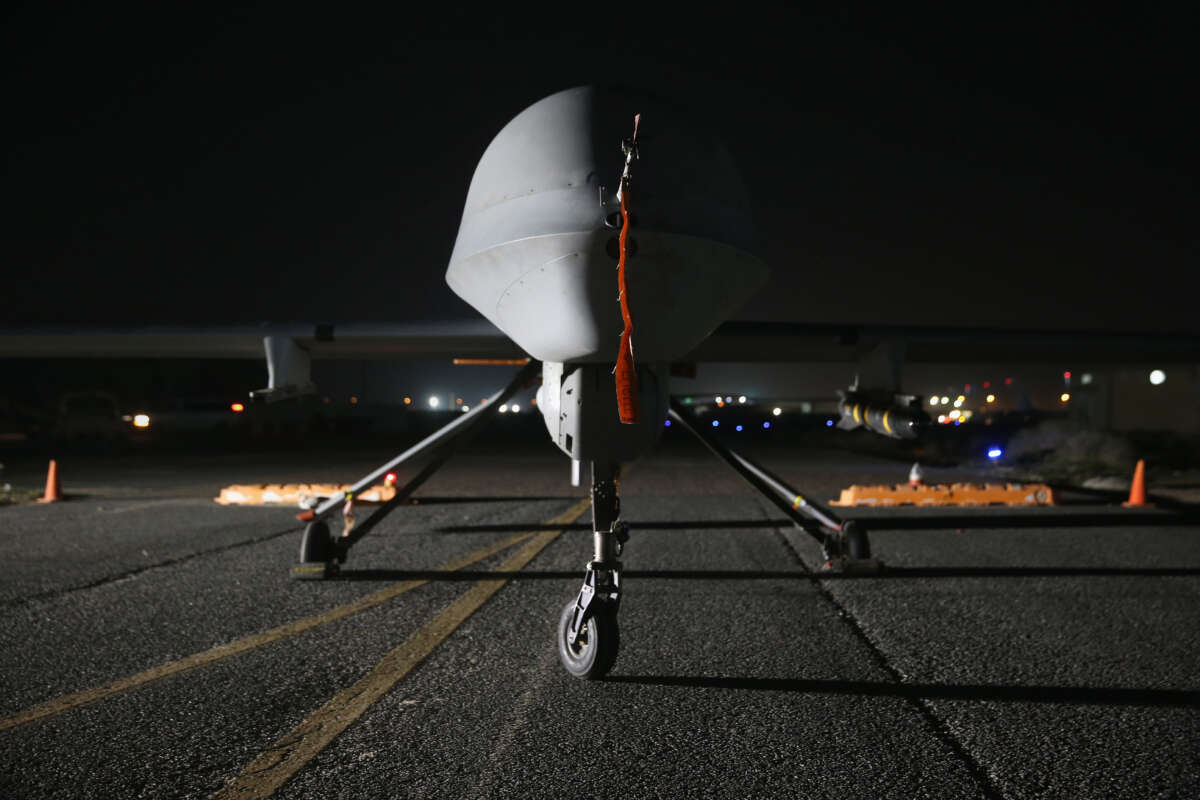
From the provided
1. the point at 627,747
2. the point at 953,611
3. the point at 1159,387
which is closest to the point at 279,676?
the point at 627,747

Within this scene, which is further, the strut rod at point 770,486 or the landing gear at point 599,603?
the strut rod at point 770,486

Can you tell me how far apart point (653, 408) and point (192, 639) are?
3650mm

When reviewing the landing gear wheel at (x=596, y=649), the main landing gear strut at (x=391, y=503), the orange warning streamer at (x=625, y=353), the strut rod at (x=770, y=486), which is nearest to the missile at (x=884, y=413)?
the strut rod at (x=770, y=486)

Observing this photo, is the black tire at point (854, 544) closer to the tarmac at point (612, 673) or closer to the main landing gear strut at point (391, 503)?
the tarmac at point (612, 673)

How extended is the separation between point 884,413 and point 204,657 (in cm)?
594

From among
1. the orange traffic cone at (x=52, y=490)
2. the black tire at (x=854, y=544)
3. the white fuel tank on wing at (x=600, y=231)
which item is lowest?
the black tire at (x=854, y=544)

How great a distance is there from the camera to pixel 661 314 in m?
3.36

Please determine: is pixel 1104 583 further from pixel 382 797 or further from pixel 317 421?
pixel 317 421

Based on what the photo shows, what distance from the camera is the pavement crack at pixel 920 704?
309 centimetres

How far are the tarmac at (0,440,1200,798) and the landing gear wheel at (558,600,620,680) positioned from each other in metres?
0.09

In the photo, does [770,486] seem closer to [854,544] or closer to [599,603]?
[854,544]

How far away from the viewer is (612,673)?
4.39m

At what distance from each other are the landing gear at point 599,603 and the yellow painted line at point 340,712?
1039 millimetres

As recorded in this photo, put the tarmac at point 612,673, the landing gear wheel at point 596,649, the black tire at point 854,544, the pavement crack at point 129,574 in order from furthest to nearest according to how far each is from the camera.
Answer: the black tire at point 854,544 → the pavement crack at point 129,574 → the landing gear wheel at point 596,649 → the tarmac at point 612,673
